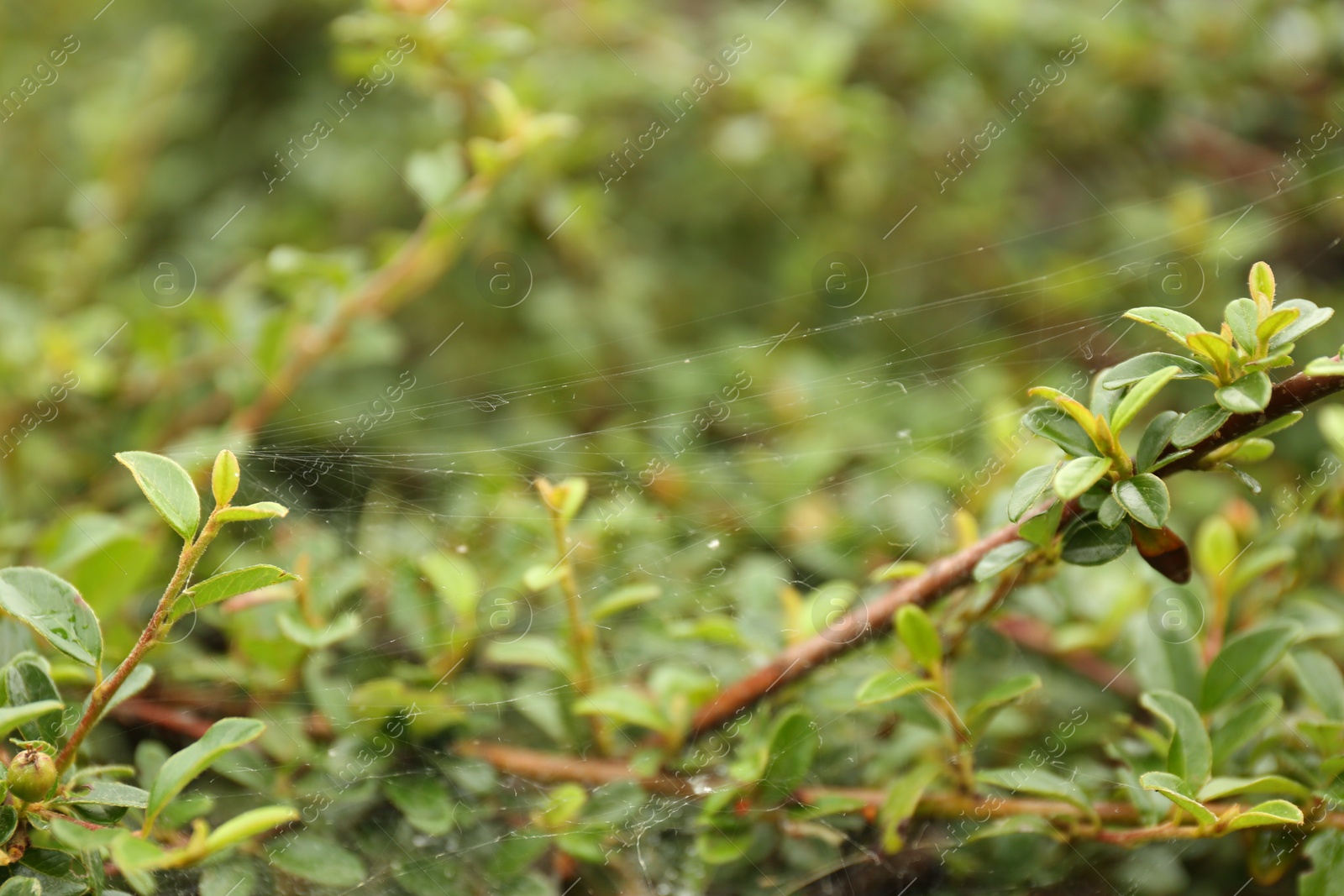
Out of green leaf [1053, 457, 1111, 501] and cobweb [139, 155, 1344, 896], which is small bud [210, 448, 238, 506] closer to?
cobweb [139, 155, 1344, 896]

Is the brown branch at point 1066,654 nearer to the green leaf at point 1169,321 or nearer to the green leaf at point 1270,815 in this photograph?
the green leaf at point 1270,815

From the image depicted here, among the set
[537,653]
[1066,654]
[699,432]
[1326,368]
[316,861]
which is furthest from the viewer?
[699,432]

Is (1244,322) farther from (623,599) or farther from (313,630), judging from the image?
(313,630)

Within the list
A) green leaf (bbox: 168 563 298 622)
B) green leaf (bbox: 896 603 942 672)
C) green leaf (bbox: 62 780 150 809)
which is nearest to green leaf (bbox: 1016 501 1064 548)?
green leaf (bbox: 896 603 942 672)

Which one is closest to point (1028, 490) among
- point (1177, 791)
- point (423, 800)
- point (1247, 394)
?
point (1247, 394)

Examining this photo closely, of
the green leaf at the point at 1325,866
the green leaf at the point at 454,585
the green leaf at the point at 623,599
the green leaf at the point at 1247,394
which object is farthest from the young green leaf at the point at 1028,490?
the green leaf at the point at 454,585

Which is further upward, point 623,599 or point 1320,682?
point 623,599
